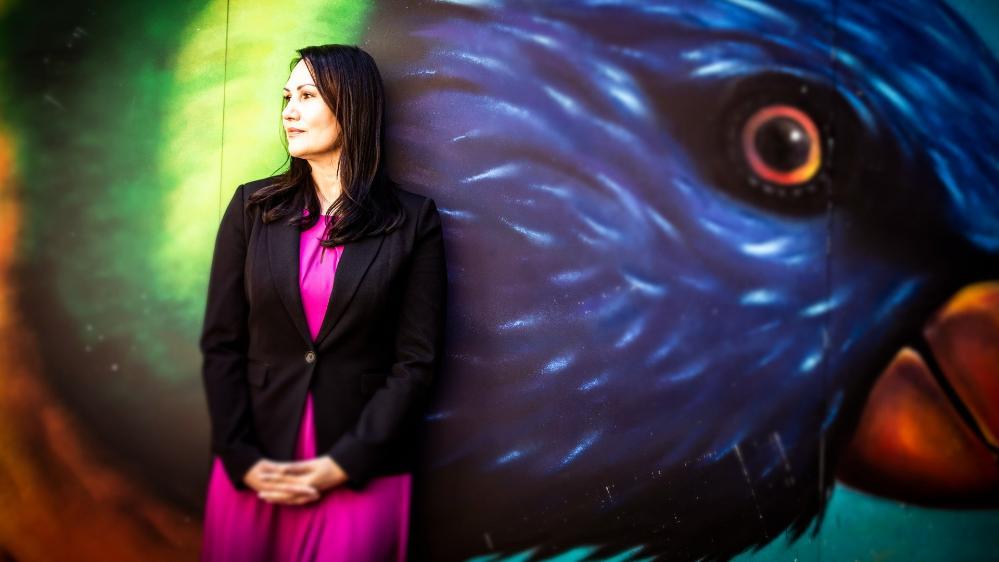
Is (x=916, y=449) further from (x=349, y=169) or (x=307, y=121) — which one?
(x=307, y=121)

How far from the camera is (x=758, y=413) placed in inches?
131

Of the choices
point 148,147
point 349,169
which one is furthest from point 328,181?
point 148,147

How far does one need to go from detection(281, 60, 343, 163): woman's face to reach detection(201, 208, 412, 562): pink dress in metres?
0.26

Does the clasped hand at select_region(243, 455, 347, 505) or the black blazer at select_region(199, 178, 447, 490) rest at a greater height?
the black blazer at select_region(199, 178, 447, 490)

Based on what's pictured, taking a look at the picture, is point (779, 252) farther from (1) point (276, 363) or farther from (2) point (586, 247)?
(1) point (276, 363)

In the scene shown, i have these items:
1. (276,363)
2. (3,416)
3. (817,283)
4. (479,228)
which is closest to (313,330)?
(276,363)

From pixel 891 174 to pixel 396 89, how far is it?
75.5 inches

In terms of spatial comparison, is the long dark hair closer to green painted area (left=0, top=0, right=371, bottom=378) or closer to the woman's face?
the woman's face

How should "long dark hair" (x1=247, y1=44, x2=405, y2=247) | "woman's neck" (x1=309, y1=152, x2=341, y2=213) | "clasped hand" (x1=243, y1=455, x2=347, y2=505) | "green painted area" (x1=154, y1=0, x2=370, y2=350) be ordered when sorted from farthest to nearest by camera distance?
"green painted area" (x1=154, y1=0, x2=370, y2=350), "woman's neck" (x1=309, y1=152, x2=341, y2=213), "long dark hair" (x1=247, y1=44, x2=405, y2=247), "clasped hand" (x1=243, y1=455, x2=347, y2=505)

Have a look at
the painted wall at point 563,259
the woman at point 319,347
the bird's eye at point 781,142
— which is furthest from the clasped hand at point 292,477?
the bird's eye at point 781,142

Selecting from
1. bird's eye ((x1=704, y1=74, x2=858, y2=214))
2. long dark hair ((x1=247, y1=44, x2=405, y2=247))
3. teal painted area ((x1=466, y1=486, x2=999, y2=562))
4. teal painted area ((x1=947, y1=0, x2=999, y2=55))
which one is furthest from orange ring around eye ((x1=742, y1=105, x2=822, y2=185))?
long dark hair ((x1=247, y1=44, x2=405, y2=247))

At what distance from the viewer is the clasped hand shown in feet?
8.98

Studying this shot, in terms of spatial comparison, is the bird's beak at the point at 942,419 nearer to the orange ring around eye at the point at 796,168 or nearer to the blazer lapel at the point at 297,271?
the orange ring around eye at the point at 796,168

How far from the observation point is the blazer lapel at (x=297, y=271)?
2773mm
